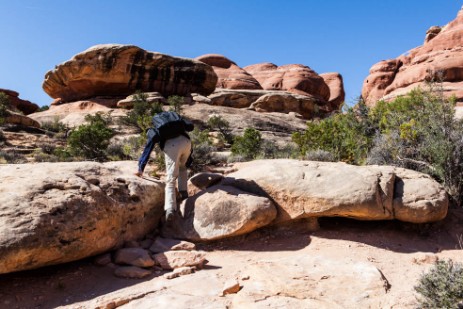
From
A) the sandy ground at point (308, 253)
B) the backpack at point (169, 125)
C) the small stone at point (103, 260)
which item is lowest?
the sandy ground at point (308, 253)

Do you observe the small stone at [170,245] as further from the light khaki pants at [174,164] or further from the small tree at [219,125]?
the small tree at [219,125]

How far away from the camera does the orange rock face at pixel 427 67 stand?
3006cm

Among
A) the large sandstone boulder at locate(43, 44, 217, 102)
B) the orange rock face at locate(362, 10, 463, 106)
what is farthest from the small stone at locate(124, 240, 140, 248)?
the orange rock face at locate(362, 10, 463, 106)

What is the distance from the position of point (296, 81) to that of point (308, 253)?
39509 mm

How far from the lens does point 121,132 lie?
1961 centimetres

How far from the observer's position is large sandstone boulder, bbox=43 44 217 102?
25391 mm

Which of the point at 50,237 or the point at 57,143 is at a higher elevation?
the point at 57,143

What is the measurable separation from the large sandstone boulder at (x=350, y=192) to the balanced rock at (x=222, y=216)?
13.9 inches

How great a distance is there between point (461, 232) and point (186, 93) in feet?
83.7

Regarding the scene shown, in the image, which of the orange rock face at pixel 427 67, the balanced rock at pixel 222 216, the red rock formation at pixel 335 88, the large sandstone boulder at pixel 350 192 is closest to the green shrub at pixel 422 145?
the large sandstone boulder at pixel 350 192

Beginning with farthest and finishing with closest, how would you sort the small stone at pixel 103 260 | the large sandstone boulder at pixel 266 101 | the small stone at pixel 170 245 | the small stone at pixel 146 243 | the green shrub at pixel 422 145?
the large sandstone boulder at pixel 266 101 < the green shrub at pixel 422 145 < the small stone at pixel 146 243 < the small stone at pixel 170 245 < the small stone at pixel 103 260

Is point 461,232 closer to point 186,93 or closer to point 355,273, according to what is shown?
point 355,273

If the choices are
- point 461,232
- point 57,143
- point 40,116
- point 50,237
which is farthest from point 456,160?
point 40,116

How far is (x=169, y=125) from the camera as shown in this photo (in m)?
4.82
